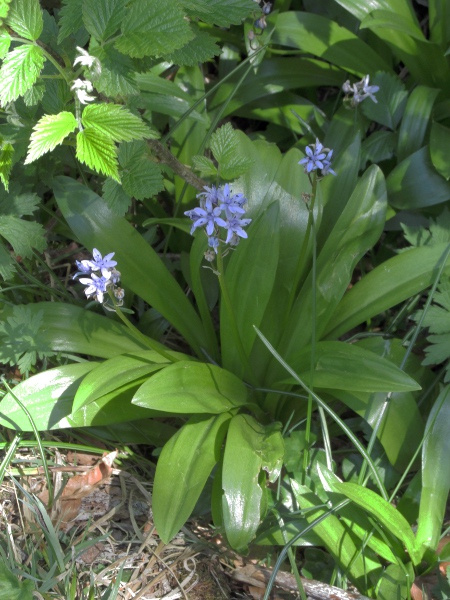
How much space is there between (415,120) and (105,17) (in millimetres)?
1374

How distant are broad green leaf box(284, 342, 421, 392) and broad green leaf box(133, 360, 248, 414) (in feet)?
0.60

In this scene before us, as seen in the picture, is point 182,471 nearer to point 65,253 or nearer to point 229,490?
point 229,490

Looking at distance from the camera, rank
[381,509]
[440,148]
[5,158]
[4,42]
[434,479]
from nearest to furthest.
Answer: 1. [4,42]
2. [5,158]
3. [381,509]
4. [434,479]
5. [440,148]

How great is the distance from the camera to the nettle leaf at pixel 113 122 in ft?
4.51

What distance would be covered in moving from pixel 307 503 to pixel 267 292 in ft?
2.12

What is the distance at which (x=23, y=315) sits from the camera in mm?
1937

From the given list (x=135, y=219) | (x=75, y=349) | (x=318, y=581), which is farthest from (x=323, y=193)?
(x=318, y=581)

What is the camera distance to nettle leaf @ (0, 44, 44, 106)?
1.32 metres

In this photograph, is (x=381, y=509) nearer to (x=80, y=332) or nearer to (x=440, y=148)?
(x=80, y=332)

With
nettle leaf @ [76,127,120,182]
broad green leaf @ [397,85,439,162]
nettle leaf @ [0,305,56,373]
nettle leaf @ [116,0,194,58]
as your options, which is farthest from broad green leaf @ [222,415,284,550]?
broad green leaf @ [397,85,439,162]

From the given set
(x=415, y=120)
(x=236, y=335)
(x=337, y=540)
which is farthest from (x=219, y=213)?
(x=415, y=120)

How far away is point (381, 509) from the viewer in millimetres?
1674

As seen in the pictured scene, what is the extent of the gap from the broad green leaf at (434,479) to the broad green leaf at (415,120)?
3.42ft

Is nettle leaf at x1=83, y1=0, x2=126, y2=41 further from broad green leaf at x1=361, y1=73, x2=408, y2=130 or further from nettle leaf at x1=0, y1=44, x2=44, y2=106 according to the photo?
broad green leaf at x1=361, y1=73, x2=408, y2=130
